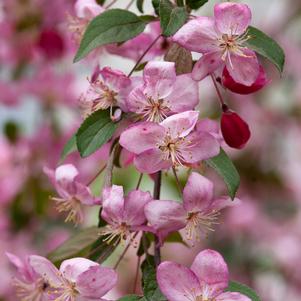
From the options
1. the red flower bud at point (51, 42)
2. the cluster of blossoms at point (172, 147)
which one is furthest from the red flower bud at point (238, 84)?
the red flower bud at point (51, 42)

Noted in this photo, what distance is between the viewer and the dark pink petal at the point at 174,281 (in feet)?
2.90

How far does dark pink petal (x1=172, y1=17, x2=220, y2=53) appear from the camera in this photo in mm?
906

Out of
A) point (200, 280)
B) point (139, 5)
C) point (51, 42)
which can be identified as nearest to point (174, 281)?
point (200, 280)

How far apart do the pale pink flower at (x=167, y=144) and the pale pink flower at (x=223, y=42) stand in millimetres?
62

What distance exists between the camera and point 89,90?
1.01m

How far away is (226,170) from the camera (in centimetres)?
94

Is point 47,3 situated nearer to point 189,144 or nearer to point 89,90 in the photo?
point 89,90

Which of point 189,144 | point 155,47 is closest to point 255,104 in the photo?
point 155,47

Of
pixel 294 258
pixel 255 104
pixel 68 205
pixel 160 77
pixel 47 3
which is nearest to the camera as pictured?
pixel 160 77

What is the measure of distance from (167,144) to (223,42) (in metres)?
0.12

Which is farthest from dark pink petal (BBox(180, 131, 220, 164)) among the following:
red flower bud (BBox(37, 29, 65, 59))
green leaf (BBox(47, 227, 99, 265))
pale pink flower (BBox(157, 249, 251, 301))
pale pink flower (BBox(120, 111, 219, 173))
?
red flower bud (BBox(37, 29, 65, 59))

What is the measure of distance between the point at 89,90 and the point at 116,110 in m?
0.06

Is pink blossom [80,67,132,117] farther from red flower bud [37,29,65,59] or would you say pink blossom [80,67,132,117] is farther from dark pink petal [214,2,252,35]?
red flower bud [37,29,65,59]

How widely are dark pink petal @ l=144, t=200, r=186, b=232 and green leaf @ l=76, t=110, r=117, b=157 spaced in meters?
0.09
